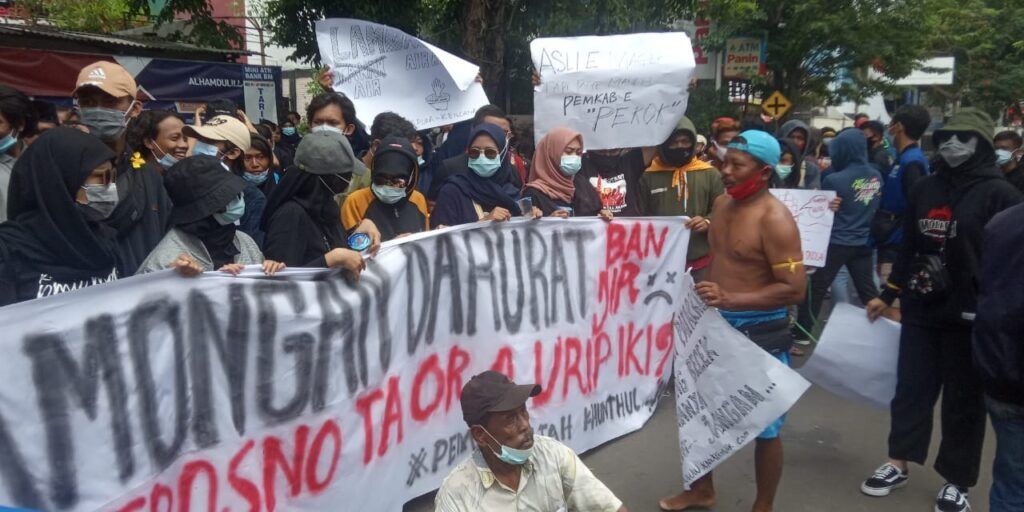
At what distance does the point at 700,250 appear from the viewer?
5289 millimetres

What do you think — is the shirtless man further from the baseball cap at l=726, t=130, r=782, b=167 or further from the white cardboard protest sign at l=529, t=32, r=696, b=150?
the white cardboard protest sign at l=529, t=32, r=696, b=150

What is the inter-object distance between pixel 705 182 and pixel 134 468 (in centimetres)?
366

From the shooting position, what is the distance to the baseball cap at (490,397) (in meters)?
2.43

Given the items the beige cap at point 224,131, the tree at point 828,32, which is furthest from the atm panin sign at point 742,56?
the beige cap at point 224,131

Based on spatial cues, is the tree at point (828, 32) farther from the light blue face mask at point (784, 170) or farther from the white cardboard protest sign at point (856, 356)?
the white cardboard protest sign at point (856, 356)

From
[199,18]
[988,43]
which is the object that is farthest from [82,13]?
[988,43]

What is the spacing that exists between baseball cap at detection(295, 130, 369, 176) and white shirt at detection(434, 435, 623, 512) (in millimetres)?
1676

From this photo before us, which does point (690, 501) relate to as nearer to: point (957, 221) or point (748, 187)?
point (748, 187)

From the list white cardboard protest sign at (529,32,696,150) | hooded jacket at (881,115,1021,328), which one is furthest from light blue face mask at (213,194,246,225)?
hooded jacket at (881,115,1021,328)

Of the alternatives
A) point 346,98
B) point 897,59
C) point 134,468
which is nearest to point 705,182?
point 346,98

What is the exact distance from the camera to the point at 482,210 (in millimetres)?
4703

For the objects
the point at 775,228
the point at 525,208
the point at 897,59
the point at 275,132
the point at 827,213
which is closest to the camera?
the point at 775,228

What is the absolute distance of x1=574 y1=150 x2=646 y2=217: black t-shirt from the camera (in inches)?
212

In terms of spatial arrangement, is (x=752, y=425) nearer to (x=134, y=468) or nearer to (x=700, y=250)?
(x=700, y=250)
